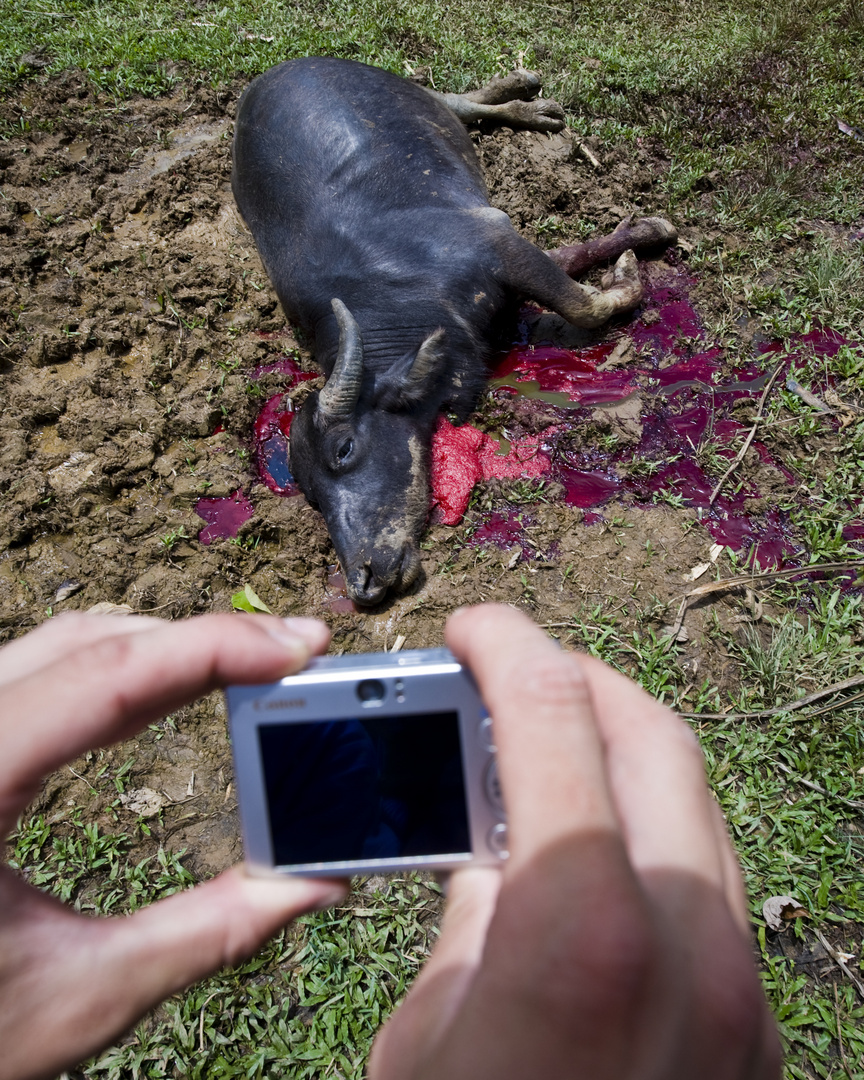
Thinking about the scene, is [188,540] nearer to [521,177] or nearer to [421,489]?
[421,489]

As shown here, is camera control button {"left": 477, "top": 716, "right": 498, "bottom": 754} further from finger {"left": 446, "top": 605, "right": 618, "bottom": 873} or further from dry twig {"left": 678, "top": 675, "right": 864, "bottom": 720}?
dry twig {"left": 678, "top": 675, "right": 864, "bottom": 720}

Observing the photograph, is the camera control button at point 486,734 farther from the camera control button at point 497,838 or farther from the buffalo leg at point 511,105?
the buffalo leg at point 511,105

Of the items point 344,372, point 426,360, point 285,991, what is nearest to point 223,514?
point 344,372

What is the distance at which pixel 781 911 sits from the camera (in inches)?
79.9

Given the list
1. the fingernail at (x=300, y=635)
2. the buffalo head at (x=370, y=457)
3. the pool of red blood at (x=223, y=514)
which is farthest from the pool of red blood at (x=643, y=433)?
the fingernail at (x=300, y=635)

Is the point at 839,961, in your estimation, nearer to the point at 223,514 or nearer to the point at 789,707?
the point at 789,707

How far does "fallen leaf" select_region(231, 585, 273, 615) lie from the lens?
2.95 m

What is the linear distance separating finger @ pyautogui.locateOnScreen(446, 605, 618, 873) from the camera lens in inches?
7.7

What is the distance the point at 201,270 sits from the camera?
441 centimetres

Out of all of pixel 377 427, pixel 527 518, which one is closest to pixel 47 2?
pixel 377 427

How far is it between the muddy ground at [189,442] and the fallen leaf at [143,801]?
0.7 inches

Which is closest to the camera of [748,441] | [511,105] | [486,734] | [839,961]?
[486,734]

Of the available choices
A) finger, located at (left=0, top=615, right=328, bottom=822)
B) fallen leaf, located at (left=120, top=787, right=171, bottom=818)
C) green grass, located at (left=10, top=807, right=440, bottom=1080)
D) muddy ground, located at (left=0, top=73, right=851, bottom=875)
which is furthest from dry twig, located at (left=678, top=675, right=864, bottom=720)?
fallen leaf, located at (left=120, top=787, right=171, bottom=818)

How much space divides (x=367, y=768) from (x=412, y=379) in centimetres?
278
